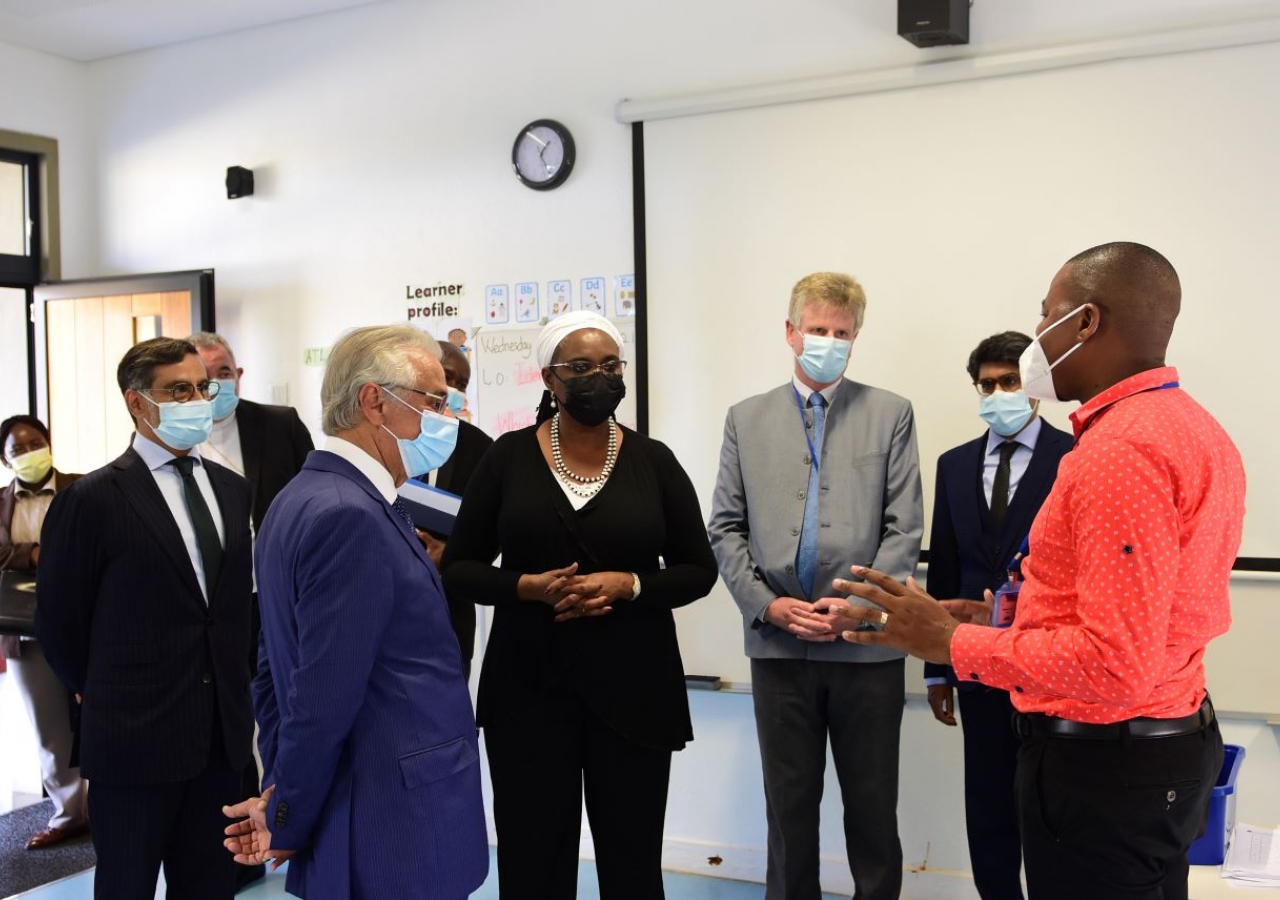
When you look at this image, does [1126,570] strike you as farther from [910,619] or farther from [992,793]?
[992,793]

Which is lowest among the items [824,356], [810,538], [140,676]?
[140,676]

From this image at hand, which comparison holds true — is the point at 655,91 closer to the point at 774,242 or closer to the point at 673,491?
the point at 774,242

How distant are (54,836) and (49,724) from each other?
44 cm

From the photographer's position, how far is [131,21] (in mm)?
4934

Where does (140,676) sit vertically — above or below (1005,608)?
below

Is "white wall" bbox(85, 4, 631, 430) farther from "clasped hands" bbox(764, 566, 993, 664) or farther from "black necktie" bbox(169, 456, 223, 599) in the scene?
"clasped hands" bbox(764, 566, 993, 664)

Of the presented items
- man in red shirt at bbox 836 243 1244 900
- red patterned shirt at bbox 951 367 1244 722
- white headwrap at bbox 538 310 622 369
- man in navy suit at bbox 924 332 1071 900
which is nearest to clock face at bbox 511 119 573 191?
white headwrap at bbox 538 310 622 369

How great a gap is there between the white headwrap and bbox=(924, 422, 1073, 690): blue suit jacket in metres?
1.16

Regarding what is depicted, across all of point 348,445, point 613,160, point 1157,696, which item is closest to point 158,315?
point 613,160

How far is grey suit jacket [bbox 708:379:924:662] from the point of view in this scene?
9.91ft

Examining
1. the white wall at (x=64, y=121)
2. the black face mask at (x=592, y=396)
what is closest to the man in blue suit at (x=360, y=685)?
the black face mask at (x=592, y=396)

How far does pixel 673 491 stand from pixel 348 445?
3.14 feet

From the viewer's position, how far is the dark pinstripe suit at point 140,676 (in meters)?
2.55

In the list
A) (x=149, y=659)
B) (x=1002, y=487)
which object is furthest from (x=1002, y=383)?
(x=149, y=659)
